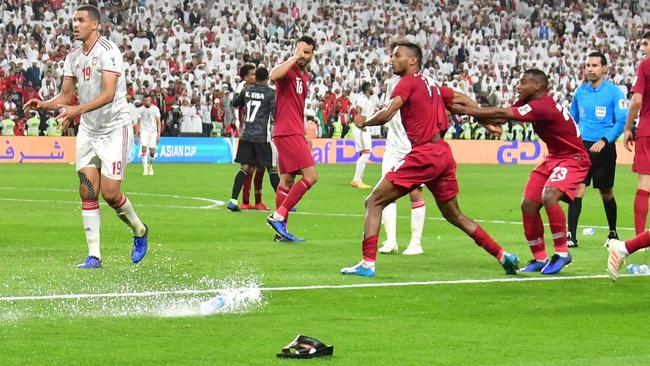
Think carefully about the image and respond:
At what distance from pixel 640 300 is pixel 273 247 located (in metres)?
5.36

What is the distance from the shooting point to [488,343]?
7648 millimetres

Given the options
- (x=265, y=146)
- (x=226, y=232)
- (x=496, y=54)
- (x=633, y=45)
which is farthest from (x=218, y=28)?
(x=226, y=232)

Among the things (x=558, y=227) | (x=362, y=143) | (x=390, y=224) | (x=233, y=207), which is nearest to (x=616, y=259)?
(x=558, y=227)

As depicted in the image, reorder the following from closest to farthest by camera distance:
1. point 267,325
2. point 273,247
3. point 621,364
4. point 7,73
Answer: point 621,364
point 267,325
point 273,247
point 7,73

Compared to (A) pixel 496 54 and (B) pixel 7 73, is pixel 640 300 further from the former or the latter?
(A) pixel 496 54

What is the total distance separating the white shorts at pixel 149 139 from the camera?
33938 mm

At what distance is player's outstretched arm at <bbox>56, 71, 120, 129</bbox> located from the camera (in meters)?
11.2

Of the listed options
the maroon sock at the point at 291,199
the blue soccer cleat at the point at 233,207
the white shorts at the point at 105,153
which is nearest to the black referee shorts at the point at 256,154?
the blue soccer cleat at the point at 233,207

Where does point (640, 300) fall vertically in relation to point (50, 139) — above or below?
above

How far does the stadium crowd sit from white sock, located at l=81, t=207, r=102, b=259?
936 inches

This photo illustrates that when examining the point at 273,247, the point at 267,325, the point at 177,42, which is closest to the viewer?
the point at 267,325

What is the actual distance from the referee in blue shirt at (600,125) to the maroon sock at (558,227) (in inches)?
110

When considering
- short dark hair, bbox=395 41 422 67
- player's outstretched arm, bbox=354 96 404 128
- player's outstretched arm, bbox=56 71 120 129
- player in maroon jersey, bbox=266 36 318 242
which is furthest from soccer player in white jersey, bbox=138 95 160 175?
player's outstretched arm, bbox=354 96 404 128

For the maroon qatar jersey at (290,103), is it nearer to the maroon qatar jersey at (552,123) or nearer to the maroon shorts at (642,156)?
the maroon qatar jersey at (552,123)
